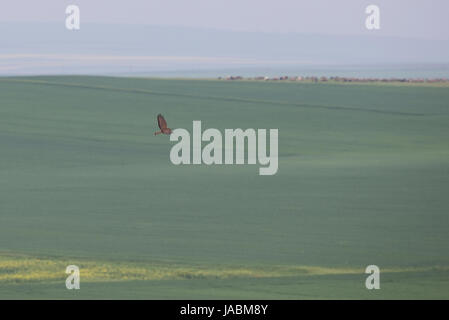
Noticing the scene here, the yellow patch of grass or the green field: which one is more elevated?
the green field

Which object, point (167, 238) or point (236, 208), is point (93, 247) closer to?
point (167, 238)

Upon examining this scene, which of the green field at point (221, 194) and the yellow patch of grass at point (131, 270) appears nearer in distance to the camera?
the yellow patch of grass at point (131, 270)

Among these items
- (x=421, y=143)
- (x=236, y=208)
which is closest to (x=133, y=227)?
(x=236, y=208)

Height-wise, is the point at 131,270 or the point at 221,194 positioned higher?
the point at 221,194

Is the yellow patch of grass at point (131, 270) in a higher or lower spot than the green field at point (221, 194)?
lower

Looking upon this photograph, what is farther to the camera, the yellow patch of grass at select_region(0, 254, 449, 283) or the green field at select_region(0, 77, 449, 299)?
the green field at select_region(0, 77, 449, 299)

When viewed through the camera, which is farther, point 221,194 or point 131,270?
point 221,194
